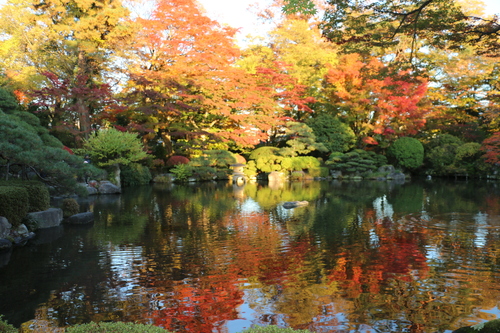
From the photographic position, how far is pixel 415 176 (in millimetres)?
24125

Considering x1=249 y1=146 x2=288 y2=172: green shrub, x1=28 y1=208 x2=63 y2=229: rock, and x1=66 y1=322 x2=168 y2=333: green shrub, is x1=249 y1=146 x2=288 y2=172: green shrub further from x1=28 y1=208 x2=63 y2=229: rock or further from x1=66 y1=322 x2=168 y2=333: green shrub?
x1=66 y1=322 x2=168 y2=333: green shrub

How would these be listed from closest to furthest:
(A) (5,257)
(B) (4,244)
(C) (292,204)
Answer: (A) (5,257), (B) (4,244), (C) (292,204)

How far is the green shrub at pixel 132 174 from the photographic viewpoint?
685 inches

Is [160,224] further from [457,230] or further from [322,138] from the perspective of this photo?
[322,138]

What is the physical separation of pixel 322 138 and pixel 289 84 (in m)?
3.75

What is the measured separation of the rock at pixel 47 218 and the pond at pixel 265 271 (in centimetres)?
26

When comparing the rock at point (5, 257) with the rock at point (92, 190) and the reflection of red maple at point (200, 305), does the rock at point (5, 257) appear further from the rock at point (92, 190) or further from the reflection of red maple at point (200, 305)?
the rock at point (92, 190)

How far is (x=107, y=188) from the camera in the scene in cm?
1468

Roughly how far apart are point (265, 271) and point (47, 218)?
5.26 meters

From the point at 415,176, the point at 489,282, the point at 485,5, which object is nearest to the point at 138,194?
the point at 489,282

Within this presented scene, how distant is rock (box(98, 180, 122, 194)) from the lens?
14.6 meters

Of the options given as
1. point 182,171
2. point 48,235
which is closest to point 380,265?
point 48,235

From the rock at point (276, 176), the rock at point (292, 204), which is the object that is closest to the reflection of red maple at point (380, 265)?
the rock at point (292, 204)

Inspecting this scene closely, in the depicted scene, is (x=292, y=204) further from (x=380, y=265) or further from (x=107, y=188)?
(x=107, y=188)
